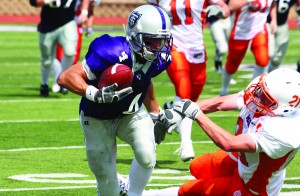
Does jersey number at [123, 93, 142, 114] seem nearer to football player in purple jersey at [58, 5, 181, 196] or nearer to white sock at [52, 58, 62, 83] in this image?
football player in purple jersey at [58, 5, 181, 196]

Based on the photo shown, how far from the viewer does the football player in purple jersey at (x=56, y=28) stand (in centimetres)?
1222

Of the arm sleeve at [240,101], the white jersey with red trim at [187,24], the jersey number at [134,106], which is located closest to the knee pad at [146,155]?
the jersey number at [134,106]

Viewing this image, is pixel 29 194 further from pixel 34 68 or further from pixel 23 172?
pixel 34 68

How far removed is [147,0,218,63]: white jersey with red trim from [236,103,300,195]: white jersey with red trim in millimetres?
3189

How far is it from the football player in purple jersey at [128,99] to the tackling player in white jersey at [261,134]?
430 mm

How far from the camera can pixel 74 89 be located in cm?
563

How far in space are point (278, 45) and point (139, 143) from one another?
776 cm

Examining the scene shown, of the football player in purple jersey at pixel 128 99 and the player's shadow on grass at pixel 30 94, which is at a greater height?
the football player in purple jersey at pixel 128 99

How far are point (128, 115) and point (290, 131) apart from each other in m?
1.18

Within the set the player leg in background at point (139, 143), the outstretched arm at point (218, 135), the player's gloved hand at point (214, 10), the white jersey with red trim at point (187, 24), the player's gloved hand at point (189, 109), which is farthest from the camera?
the player's gloved hand at point (214, 10)

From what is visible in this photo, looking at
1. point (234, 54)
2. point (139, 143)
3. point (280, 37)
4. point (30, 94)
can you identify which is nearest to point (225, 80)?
point (234, 54)

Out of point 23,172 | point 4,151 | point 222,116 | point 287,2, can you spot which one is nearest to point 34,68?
point 287,2

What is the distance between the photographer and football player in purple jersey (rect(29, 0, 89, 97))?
1222 cm

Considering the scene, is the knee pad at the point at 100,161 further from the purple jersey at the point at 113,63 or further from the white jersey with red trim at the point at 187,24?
the white jersey with red trim at the point at 187,24
